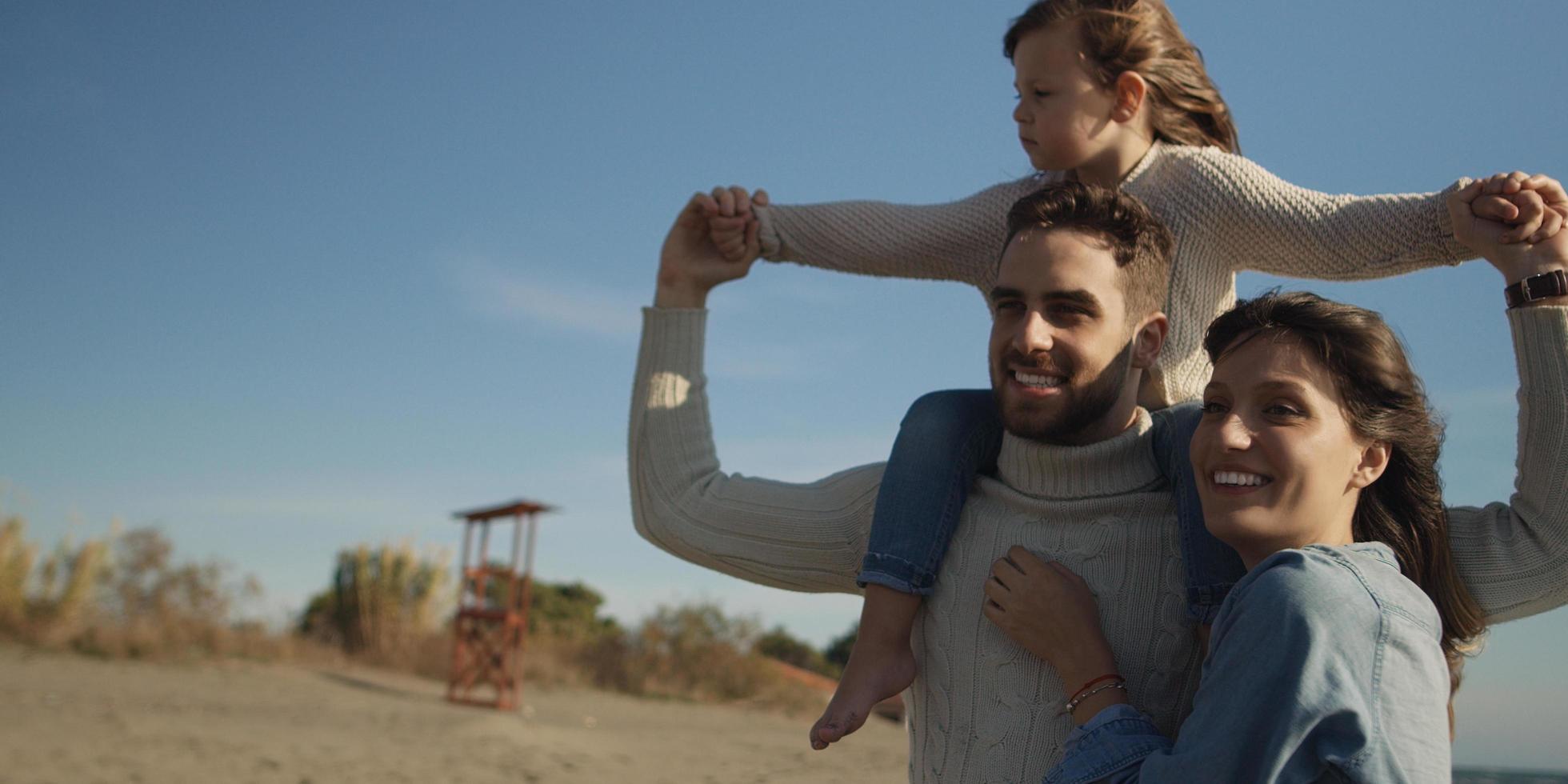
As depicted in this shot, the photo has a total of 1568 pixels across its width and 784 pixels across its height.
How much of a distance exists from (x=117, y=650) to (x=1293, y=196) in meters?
14.6

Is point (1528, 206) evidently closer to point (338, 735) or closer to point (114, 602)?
point (338, 735)

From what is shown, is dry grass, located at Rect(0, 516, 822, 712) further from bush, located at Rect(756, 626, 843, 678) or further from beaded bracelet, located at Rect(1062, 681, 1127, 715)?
beaded bracelet, located at Rect(1062, 681, 1127, 715)

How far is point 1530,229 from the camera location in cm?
219

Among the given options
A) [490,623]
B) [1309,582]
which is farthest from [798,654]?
[1309,582]

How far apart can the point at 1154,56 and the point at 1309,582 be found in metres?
1.60

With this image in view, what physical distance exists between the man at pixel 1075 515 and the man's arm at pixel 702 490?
0.28 feet

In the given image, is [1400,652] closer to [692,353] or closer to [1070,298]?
[1070,298]

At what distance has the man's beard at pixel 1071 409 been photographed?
245 centimetres

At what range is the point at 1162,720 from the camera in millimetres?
2326

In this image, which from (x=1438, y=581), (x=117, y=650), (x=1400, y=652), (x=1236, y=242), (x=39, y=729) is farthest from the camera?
(x=117, y=650)

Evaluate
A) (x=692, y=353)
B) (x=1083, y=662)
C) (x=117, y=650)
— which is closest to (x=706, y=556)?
(x=692, y=353)

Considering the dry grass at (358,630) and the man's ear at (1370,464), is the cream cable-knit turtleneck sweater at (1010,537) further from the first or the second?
the dry grass at (358,630)

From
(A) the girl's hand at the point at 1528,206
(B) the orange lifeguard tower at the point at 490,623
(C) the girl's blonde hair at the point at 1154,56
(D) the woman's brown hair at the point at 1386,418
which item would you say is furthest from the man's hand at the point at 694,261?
(B) the orange lifeguard tower at the point at 490,623

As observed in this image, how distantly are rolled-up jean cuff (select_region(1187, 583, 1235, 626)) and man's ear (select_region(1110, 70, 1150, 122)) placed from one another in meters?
1.14
